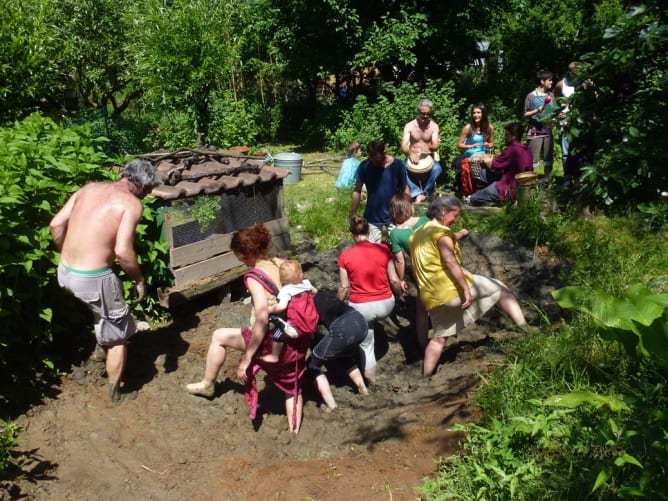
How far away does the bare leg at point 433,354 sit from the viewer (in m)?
5.25

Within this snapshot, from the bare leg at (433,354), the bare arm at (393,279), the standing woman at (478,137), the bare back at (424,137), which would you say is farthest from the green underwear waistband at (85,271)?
the standing woman at (478,137)

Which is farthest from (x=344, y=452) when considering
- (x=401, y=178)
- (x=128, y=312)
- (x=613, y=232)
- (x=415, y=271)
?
(x=613, y=232)

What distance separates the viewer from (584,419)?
11.5 ft

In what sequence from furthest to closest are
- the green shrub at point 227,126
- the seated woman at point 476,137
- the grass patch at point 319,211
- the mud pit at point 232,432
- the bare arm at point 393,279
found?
the green shrub at point 227,126
the seated woman at point 476,137
the grass patch at point 319,211
the bare arm at point 393,279
the mud pit at point 232,432

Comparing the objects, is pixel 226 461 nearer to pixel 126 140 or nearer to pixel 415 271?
pixel 415 271

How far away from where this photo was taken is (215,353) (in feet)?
16.0

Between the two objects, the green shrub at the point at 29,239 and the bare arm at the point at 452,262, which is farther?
the bare arm at the point at 452,262

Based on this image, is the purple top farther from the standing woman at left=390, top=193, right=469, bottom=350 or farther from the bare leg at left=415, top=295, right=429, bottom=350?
the bare leg at left=415, top=295, right=429, bottom=350

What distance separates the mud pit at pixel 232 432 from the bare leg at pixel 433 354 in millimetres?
98

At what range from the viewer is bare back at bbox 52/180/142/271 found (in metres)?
4.39

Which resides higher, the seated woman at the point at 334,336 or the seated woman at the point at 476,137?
the seated woman at the point at 476,137

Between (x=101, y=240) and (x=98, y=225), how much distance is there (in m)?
0.11

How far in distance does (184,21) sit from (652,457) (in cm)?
1122

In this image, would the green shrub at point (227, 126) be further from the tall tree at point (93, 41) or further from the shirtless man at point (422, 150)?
the shirtless man at point (422, 150)
